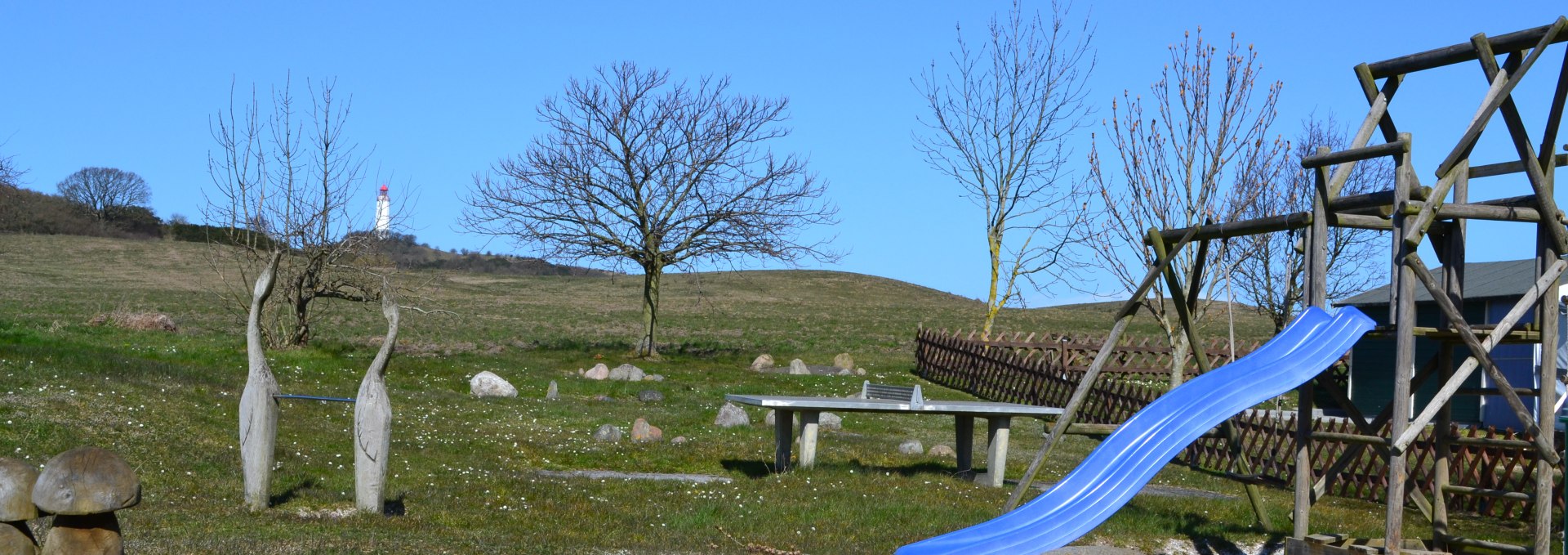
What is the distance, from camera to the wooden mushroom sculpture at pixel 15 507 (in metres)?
5.50

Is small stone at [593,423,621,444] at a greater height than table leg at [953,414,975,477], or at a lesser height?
lesser

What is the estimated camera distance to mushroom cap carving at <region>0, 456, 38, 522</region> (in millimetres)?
5527

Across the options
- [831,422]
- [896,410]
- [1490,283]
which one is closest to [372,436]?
[896,410]

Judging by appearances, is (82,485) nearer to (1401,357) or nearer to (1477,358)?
(1401,357)

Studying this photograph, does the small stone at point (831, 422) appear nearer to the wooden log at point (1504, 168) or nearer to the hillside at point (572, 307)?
the hillside at point (572, 307)

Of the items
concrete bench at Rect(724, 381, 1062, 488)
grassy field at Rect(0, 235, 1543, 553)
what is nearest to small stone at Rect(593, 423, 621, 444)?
grassy field at Rect(0, 235, 1543, 553)

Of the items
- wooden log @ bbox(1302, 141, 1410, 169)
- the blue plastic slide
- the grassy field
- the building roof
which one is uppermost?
the building roof

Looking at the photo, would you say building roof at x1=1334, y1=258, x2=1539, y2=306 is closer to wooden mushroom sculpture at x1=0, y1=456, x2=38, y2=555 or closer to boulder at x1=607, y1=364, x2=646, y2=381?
boulder at x1=607, y1=364, x2=646, y2=381

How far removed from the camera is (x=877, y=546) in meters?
8.83

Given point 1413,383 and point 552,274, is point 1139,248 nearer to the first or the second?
point 1413,383

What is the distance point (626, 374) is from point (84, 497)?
20.2 metres

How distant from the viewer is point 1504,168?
27.8 ft

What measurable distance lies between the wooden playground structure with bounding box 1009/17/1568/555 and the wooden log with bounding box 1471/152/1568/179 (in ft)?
0.03

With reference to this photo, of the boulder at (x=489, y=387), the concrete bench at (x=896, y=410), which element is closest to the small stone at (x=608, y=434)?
the concrete bench at (x=896, y=410)
